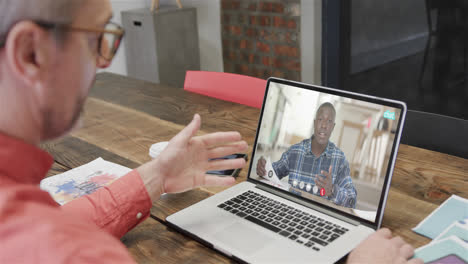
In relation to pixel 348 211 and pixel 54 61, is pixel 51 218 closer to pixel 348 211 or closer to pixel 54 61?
pixel 54 61

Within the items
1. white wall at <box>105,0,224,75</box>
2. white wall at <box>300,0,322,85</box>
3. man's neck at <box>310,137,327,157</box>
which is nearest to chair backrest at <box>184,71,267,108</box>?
man's neck at <box>310,137,327,157</box>

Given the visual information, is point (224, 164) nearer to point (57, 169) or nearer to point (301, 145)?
point (301, 145)

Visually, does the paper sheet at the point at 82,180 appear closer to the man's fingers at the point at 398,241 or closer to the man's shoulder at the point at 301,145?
the man's shoulder at the point at 301,145

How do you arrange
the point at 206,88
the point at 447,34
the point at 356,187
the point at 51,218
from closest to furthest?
the point at 51,218
the point at 356,187
the point at 206,88
the point at 447,34

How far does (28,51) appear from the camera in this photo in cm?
57

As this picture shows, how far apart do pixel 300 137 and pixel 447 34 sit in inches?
97.2

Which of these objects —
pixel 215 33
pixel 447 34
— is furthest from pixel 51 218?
pixel 215 33

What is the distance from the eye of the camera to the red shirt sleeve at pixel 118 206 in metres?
1.02

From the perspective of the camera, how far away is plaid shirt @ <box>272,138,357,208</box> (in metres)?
1.03

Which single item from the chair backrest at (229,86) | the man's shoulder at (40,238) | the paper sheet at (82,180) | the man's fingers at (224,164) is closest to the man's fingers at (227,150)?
the man's fingers at (224,164)

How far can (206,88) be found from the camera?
214 cm

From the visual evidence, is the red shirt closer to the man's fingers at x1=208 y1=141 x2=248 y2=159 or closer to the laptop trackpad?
the laptop trackpad

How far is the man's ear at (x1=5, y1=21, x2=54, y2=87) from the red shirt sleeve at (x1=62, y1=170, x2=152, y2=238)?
506mm

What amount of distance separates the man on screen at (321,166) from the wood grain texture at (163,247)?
281mm
